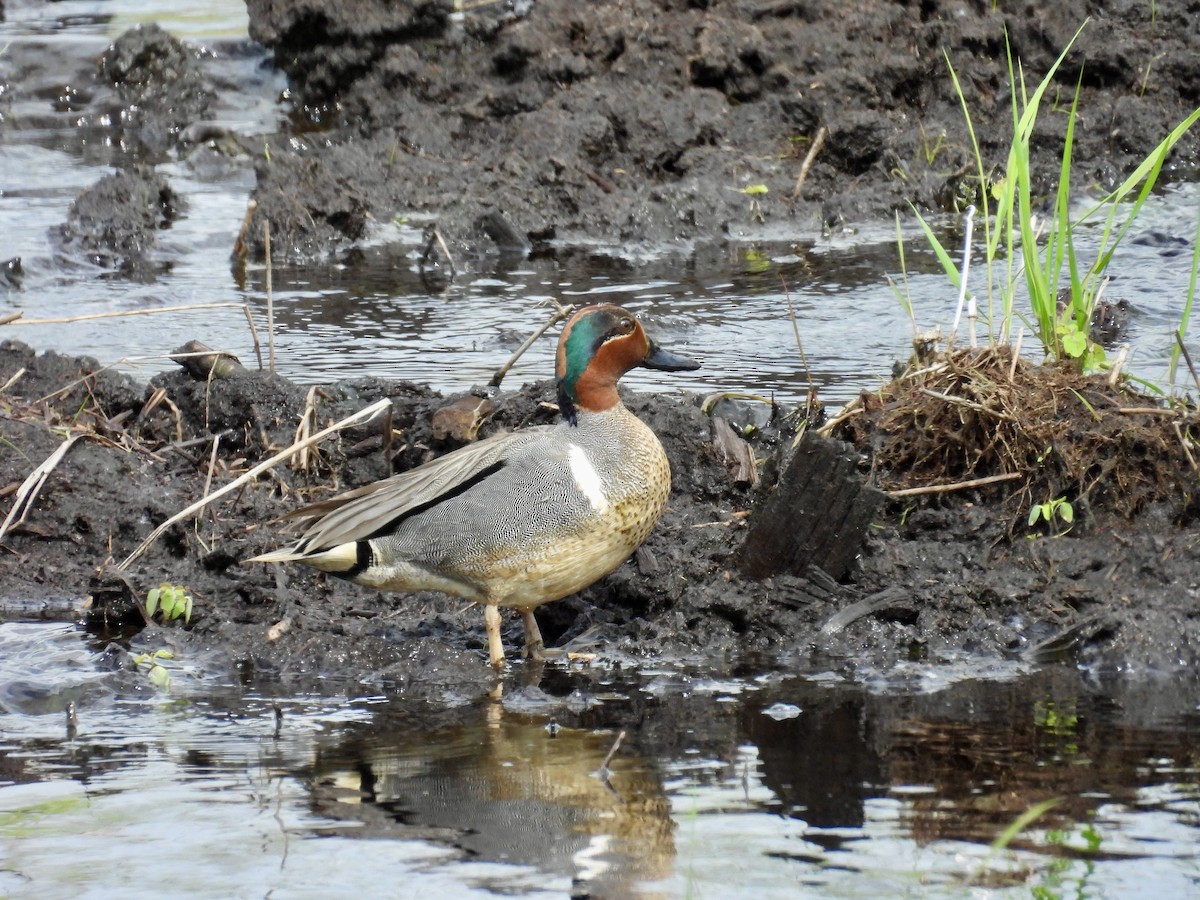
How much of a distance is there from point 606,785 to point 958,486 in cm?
196

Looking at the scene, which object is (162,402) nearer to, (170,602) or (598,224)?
(170,602)

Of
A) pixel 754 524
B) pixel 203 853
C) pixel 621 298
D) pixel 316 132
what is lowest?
pixel 203 853

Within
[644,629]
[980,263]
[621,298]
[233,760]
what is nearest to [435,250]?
[621,298]

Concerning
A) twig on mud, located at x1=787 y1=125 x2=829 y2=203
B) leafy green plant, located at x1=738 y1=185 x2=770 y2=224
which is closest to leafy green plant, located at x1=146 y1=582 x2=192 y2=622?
leafy green plant, located at x1=738 y1=185 x2=770 y2=224

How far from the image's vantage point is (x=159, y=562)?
5309 millimetres

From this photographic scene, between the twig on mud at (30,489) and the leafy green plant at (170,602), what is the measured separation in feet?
2.37

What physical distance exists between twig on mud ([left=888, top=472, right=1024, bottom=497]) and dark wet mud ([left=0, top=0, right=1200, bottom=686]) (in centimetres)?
7

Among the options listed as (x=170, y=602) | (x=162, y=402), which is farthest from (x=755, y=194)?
(x=170, y=602)

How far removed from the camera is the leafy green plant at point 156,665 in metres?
4.44

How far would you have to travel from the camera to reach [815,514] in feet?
15.7

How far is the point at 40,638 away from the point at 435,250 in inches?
190

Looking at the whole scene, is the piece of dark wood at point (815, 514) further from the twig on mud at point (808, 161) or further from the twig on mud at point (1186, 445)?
the twig on mud at point (808, 161)

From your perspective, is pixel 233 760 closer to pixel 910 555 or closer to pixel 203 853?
pixel 203 853

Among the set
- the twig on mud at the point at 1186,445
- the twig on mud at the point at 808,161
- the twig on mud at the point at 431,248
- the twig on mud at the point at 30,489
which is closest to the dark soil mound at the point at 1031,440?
the twig on mud at the point at 1186,445
